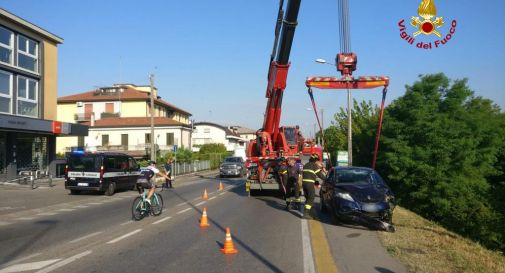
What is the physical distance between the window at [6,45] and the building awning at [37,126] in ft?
13.9

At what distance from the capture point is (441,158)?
26.1 meters

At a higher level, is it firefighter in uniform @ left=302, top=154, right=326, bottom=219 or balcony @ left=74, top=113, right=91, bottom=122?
balcony @ left=74, top=113, right=91, bottom=122

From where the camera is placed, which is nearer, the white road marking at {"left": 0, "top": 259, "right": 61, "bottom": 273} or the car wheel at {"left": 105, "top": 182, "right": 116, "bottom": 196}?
the white road marking at {"left": 0, "top": 259, "right": 61, "bottom": 273}

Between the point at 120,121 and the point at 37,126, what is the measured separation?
36.4 metres

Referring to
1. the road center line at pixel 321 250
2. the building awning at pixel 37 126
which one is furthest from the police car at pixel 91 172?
the road center line at pixel 321 250

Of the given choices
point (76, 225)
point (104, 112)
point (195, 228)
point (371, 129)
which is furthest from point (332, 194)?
point (104, 112)

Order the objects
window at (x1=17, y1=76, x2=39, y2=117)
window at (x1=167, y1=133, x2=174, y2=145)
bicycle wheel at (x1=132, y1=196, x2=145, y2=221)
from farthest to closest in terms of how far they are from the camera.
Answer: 1. window at (x1=167, y1=133, x2=174, y2=145)
2. window at (x1=17, y1=76, x2=39, y2=117)
3. bicycle wheel at (x1=132, y1=196, x2=145, y2=221)

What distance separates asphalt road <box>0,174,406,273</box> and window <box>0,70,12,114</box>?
15.8m

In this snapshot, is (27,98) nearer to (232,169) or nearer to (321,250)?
(232,169)

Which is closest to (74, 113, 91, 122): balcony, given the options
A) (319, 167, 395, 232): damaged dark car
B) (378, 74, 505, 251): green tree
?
(378, 74, 505, 251): green tree

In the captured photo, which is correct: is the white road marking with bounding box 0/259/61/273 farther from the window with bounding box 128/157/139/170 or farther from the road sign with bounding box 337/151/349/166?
the road sign with bounding box 337/151/349/166

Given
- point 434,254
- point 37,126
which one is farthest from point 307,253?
point 37,126

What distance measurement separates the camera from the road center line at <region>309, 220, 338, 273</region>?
7.33 metres

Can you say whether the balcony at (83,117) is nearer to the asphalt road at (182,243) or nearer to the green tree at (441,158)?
the green tree at (441,158)
